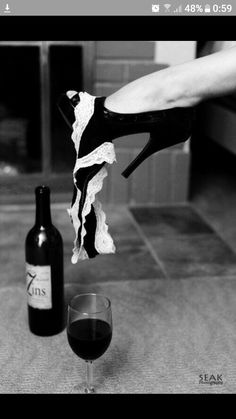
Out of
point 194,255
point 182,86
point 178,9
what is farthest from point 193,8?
point 194,255

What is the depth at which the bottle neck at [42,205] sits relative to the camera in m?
1.15

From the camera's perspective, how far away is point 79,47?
2.31 metres

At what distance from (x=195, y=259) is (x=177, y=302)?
381 millimetres

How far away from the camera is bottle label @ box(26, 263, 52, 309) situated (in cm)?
120

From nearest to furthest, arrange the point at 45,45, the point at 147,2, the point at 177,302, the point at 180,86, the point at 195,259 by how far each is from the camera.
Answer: the point at 180,86 → the point at 147,2 → the point at 177,302 → the point at 195,259 → the point at 45,45

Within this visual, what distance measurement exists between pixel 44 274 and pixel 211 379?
393 mm

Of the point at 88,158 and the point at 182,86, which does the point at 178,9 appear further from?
the point at 88,158

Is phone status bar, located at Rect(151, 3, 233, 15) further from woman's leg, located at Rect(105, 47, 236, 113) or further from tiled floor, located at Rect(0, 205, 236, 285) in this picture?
tiled floor, located at Rect(0, 205, 236, 285)

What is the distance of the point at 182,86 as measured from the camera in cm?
106

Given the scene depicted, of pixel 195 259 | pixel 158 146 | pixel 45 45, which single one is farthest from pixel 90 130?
pixel 45 45

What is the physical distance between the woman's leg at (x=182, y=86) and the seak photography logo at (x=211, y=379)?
0.52 metres


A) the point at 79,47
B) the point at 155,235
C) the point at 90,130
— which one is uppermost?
the point at 90,130

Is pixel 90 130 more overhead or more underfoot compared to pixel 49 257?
more overhead

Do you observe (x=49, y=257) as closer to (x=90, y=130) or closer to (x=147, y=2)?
(x=90, y=130)
